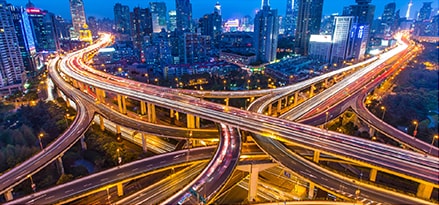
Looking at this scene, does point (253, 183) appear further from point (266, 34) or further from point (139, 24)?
point (139, 24)

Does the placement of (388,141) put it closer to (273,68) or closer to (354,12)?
(273,68)

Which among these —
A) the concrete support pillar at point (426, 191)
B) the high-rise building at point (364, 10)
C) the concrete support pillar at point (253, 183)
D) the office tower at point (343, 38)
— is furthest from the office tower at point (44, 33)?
the high-rise building at point (364, 10)

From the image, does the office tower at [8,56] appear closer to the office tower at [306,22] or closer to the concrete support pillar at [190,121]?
the concrete support pillar at [190,121]

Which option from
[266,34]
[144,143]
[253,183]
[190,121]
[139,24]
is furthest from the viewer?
[139,24]

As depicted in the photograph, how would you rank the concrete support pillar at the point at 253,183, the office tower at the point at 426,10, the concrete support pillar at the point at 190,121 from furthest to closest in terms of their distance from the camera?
1. the office tower at the point at 426,10
2. the concrete support pillar at the point at 190,121
3. the concrete support pillar at the point at 253,183

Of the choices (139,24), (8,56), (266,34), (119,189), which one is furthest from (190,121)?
(139,24)
